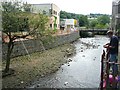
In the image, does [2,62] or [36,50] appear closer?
[2,62]

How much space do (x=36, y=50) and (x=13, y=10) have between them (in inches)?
533

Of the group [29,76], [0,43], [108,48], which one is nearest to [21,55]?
[0,43]

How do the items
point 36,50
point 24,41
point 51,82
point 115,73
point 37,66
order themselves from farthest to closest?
point 36,50 < point 24,41 < point 37,66 < point 51,82 < point 115,73

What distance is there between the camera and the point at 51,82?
1455 centimetres

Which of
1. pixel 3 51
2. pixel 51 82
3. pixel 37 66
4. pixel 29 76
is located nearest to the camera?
pixel 51 82

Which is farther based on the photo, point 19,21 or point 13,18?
point 19,21

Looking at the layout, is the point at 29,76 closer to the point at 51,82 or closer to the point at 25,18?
the point at 51,82

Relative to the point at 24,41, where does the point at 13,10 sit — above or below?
above

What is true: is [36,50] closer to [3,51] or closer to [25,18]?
[3,51]

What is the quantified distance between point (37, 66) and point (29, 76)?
3.46 metres

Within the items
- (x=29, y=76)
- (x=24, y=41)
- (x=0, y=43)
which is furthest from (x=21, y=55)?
(x=29, y=76)

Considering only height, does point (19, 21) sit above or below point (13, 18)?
below

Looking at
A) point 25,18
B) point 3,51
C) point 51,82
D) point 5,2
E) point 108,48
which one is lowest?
point 51,82

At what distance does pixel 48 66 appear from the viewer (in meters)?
19.3
